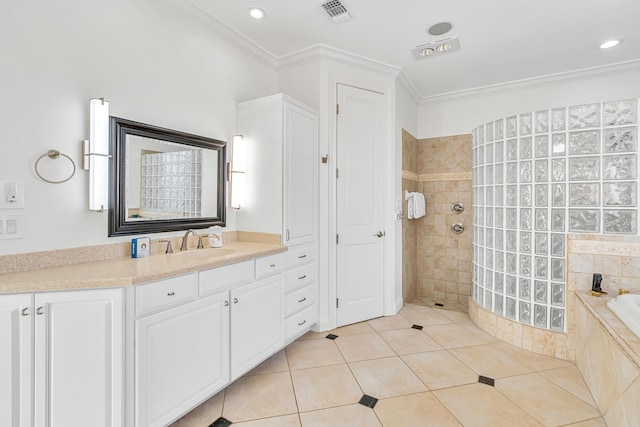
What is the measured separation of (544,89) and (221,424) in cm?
437

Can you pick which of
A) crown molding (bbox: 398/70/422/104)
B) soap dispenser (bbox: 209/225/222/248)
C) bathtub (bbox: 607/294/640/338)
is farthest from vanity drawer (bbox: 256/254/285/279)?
crown molding (bbox: 398/70/422/104)

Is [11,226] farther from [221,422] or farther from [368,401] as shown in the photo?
[368,401]

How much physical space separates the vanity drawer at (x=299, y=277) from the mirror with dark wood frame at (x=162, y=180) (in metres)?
0.68

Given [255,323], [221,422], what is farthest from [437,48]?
[221,422]

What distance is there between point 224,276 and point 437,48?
2679mm

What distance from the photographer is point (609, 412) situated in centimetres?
163

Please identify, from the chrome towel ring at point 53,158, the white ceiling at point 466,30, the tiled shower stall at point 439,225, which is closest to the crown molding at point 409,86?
the white ceiling at point 466,30

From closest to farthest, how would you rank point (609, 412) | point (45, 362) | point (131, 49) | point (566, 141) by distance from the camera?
point (45, 362), point (609, 412), point (131, 49), point (566, 141)

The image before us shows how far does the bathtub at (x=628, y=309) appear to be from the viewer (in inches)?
66.1

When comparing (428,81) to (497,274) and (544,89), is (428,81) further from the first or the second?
(497,274)

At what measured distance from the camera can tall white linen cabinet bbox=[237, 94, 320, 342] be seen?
2.35 meters

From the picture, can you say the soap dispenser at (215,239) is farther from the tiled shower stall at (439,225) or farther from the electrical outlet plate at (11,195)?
the tiled shower stall at (439,225)

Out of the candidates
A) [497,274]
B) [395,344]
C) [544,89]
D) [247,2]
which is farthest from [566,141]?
[247,2]

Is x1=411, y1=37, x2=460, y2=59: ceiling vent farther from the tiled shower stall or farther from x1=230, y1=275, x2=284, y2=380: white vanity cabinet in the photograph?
x1=230, y1=275, x2=284, y2=380: white vanity cabinet
